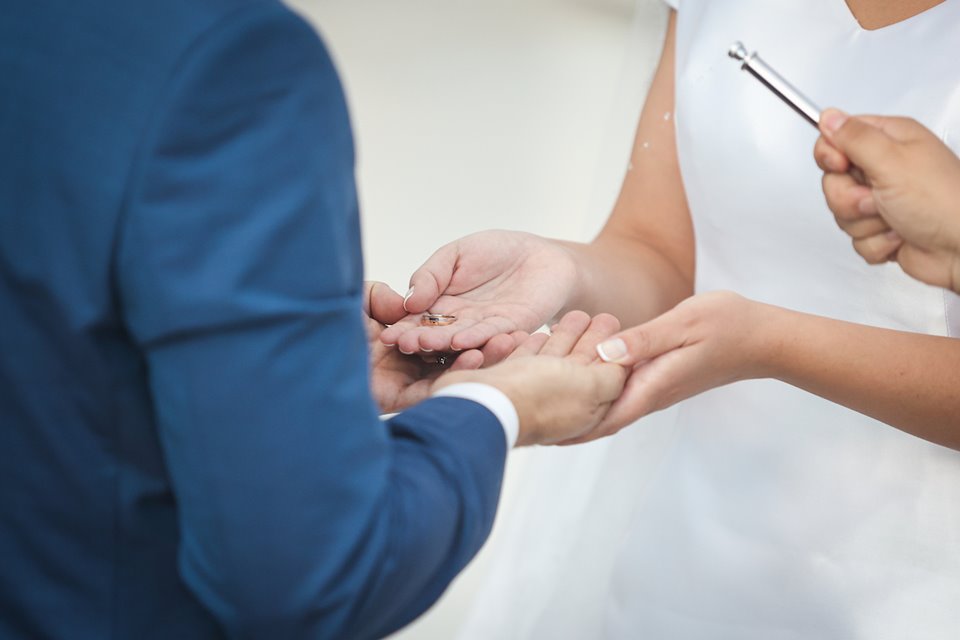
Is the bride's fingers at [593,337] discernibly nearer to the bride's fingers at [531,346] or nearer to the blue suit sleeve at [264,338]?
the bride's fingers at [531,346]

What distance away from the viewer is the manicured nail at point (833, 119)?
2.47ft

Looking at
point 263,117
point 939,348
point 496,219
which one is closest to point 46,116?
point 263,117

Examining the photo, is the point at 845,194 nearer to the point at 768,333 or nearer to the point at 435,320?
the point at 768,333

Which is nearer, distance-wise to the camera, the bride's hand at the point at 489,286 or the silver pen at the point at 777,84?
the silver pen at the point at 777,84

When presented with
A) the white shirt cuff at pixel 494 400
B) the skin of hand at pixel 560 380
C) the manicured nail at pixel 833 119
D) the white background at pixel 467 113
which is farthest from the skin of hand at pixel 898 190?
the white background at pixel 467 113

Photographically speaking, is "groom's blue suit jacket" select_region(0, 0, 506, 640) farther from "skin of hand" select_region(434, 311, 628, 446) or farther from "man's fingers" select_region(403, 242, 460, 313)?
"man's fingers" select_region(403, 242, 460, 313)

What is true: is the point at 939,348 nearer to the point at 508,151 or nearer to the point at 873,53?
the point at 873,53

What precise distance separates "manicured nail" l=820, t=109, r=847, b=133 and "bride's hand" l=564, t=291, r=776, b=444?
159mm

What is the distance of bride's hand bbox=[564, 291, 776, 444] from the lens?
816 mm

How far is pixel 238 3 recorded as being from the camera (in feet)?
1.50

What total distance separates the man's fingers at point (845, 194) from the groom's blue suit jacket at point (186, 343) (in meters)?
0.40

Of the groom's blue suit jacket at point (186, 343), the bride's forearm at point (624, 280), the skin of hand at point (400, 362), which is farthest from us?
the bride's forearm at point (624, 280)

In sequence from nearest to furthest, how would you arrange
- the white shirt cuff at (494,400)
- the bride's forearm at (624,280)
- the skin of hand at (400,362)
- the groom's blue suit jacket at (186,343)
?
the groom's blue suit jacket at (186,343)
the white shirt cuff at (494,400)
the skin of hand at (400,362)
the bride's forearm at (624,280)

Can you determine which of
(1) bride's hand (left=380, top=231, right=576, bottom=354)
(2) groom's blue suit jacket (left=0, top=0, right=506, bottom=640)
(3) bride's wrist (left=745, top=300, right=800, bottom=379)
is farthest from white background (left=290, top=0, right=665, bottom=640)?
(2) groom's blue suit jacket (left=0, top=0, right=506, bottom=640)
